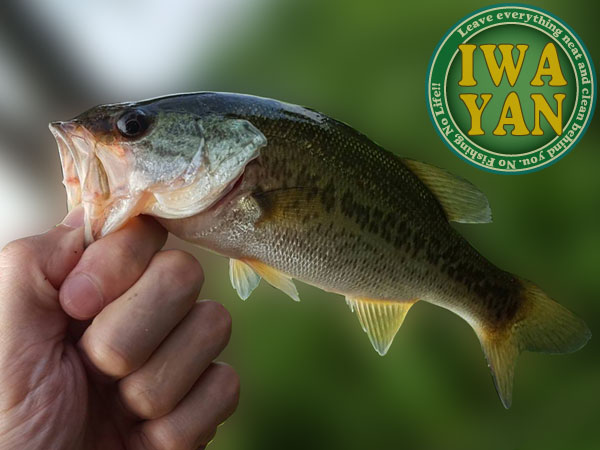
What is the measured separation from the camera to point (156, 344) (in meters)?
0.67

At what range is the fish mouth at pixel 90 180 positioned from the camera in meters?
0.63

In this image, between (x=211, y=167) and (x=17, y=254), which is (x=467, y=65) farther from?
(x=17, y=254)

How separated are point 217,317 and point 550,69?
1092 mm

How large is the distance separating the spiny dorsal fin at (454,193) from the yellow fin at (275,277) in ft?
0.87

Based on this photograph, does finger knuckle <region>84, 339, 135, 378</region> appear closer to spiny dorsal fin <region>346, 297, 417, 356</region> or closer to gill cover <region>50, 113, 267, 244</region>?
gill cover <region>50, 113, 267, 244</region>

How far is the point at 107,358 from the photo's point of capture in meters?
0.65

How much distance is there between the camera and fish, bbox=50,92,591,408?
0.65 metres

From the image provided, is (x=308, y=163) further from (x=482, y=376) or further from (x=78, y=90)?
(x=482, y=376)

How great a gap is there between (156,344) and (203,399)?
0.12 meters

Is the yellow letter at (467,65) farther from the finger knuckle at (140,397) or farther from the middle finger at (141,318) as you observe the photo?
the finger knuckle at (140,397)

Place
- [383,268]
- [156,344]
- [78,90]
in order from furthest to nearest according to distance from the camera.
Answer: [78,90] < [383,268] < [156,344]

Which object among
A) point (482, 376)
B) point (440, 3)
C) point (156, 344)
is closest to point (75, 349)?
point (156, 344)

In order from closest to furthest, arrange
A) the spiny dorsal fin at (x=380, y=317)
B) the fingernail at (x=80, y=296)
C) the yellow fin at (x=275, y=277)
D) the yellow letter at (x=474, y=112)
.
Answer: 1. the fingernail at (x=80, y=296)
2. the yellow fin at (x=275, y=277)
3. the spiny dorsal fin at (x=380, y=317)
4. the yellow letter at (x=474, y=112)

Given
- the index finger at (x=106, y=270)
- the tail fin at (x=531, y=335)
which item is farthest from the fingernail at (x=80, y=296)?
the tail fin at (x=531, y=335)
